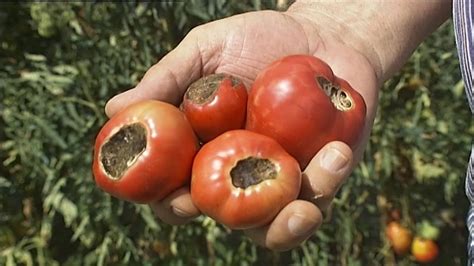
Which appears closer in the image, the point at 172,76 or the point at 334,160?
the point at 334,160

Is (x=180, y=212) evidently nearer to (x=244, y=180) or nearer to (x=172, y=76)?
(x=244, y=180)

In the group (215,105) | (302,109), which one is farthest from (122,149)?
(302,109)

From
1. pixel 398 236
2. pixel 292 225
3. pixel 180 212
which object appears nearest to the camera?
pixel 292 225

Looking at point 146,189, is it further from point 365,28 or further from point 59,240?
point 59,240

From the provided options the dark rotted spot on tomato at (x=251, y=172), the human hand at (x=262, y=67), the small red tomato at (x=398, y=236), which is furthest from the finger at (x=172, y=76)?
the small red tomato at (x=398, y=236)

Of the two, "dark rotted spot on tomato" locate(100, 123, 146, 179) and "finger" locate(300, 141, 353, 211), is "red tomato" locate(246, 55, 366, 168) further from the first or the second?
"dark rotted spot on tomato" locate(100, 123, 146, 179)

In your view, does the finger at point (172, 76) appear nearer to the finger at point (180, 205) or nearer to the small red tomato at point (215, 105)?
the small red tomato at point (215, 105)
